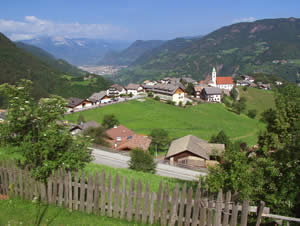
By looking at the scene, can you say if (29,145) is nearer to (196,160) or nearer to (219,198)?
(219,198)

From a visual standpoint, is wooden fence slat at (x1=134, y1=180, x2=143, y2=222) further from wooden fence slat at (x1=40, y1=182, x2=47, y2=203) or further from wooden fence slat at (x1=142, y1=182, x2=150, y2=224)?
wooden fence slat at (x1=40, y1=182, x2=47, y2=203)

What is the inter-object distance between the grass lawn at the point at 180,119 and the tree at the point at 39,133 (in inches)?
1890

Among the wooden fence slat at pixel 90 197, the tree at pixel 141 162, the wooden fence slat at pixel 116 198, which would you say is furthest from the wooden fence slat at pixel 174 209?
the tree at pixel 141 162

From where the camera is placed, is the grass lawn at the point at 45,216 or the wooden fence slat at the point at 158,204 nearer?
the wooden fence slat at the point at 158,204

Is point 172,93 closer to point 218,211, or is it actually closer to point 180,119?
point 180,119

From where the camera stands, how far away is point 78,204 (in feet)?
27.3

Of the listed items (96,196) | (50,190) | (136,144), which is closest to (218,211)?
(96,196)

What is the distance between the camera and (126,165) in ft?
91.2

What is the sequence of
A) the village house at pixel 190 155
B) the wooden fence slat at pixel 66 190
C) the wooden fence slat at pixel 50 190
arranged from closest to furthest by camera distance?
1. the wooden fence slat at pixel 66 190
2. the wooden fence slat at pixel 50 190
3. the village house at pixel 190 155

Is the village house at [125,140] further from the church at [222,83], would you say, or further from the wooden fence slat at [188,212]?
the church at [222,83]

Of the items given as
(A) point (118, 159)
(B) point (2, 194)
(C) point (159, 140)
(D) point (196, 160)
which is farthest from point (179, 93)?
(B) point (2, 194)

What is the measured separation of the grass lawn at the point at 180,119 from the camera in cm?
6122

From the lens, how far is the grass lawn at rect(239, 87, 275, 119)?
10381 centimetres

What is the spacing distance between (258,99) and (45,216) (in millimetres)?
118267
